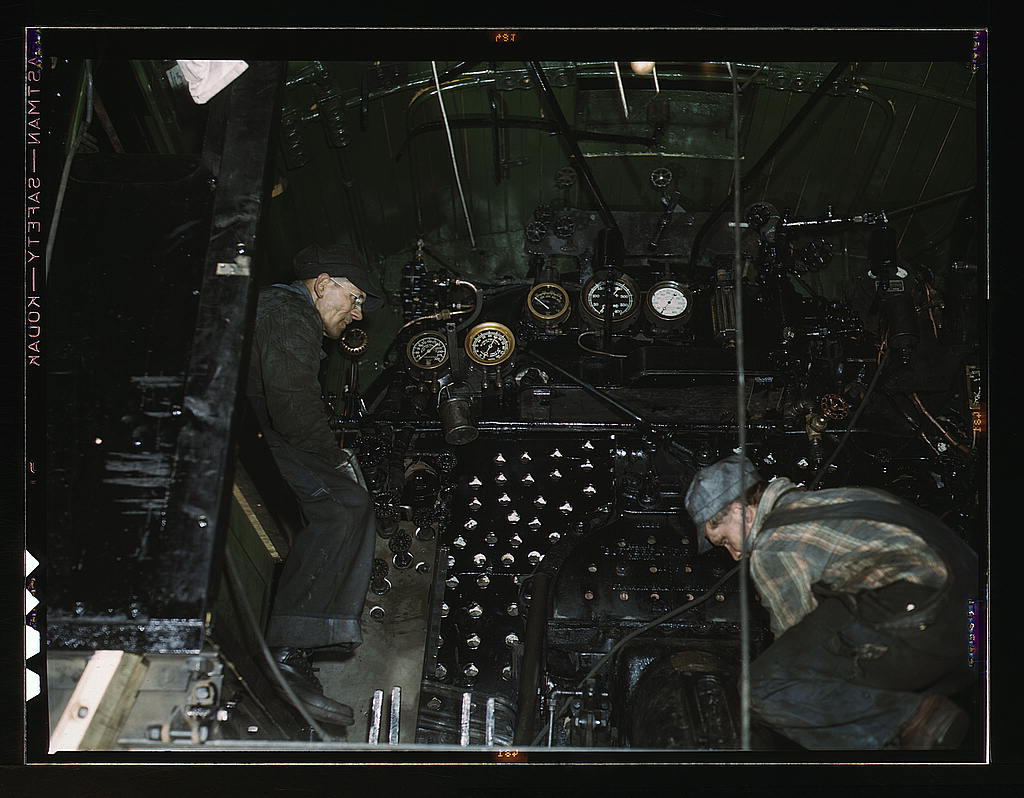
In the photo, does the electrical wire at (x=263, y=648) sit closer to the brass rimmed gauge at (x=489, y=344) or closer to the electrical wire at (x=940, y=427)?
the brass rimmed gauge at (x=489, y=344)

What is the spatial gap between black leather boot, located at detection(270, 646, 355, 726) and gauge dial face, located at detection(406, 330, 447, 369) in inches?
51.5

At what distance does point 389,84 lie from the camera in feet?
13.1

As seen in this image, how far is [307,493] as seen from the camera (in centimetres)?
354

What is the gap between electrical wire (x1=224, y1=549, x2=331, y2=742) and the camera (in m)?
2.98

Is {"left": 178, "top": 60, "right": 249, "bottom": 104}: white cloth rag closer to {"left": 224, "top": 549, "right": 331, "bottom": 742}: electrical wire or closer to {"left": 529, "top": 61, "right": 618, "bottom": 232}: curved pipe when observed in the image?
{"left": 529, "top": 61, "right": 618, "bottom": 232}: curved pipe

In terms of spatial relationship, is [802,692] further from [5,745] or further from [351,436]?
[5,745]

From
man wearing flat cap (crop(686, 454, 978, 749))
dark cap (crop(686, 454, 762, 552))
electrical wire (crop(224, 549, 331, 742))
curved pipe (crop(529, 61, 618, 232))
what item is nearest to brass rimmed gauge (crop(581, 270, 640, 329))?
curved pipe (crop(529, 61, 618, 232))

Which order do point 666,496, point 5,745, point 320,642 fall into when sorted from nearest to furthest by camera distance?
1. point 5,745
2. point 320,642
3. point 666,496

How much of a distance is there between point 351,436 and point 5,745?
1641 millimetres

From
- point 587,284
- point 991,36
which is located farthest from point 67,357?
point 991,36

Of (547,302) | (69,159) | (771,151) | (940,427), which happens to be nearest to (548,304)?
(547,302)

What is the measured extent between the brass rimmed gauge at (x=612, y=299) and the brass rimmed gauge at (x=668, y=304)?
0.22 feet

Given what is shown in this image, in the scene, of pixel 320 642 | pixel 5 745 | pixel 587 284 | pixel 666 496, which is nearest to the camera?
pixel 5 745

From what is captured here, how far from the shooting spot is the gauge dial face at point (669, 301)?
4.14m
